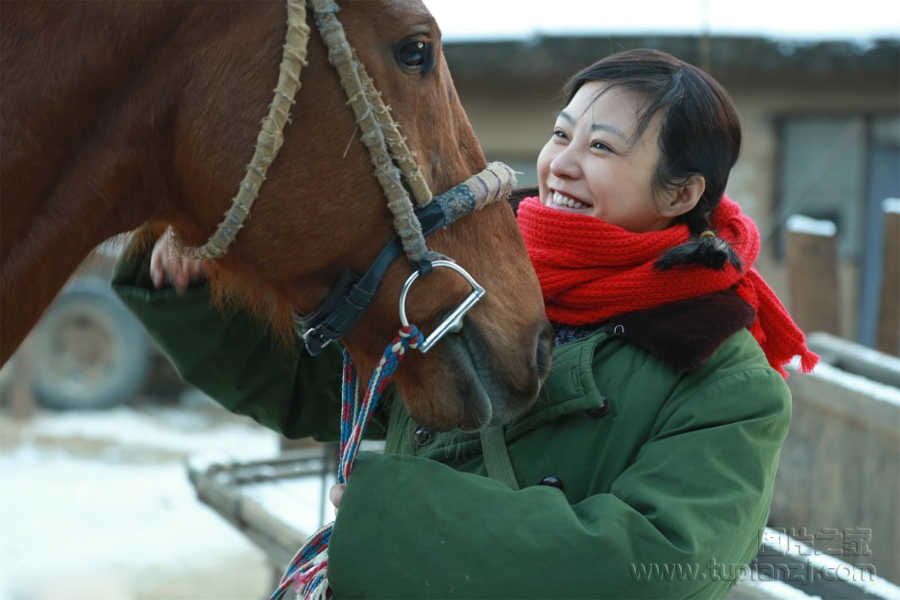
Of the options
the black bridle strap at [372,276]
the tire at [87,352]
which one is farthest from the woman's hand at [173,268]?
the tire at [87,352]

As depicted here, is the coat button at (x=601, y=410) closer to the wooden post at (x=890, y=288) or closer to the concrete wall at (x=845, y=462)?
the concrete wall at (x=845, y=462)

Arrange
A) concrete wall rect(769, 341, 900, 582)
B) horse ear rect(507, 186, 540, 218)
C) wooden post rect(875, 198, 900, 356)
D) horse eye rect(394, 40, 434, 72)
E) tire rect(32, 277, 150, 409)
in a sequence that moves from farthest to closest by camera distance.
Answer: tire rect(32, 277, 150, 409) < wooden post rect(875, 198, 900, 356) < concrete wall rect(769, 341, 900, 582) < horse ear rect(507, 186, 540, 218) < horse eye rect(394, 40, 434, 72)

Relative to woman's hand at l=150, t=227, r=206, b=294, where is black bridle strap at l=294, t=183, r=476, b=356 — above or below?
above

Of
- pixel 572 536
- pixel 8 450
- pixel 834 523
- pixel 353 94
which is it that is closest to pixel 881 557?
pixel 834 523

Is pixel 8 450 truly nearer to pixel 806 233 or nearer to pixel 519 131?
pixel 519 131

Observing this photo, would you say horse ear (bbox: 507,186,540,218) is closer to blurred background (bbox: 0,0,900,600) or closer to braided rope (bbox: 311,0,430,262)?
braided rope (bbox: 311,0,430,262)

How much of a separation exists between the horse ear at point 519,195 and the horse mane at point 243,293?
0.46 meters

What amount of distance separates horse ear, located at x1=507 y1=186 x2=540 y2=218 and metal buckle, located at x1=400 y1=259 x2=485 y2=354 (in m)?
0.42

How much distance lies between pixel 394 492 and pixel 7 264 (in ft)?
1.96

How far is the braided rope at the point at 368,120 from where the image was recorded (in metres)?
1.27

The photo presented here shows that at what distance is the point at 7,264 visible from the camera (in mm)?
1300

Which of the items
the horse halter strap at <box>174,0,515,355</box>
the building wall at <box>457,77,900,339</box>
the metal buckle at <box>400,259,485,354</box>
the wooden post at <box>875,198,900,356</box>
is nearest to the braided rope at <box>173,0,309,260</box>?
the horse halter strap at <box>174,0,515,355</box>

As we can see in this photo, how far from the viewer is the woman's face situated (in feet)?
5.05

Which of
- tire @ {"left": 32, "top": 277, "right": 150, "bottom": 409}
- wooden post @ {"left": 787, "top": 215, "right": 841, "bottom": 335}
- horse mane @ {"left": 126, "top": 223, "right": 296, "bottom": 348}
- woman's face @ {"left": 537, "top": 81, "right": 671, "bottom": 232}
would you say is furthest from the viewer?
tire @ {"left": 32, "top": 277, "right": 150, "bottom": 409}
